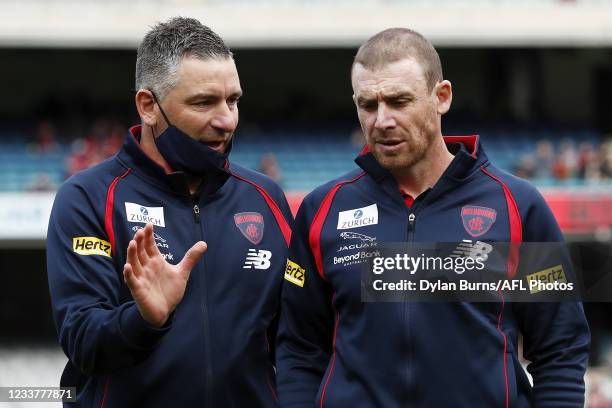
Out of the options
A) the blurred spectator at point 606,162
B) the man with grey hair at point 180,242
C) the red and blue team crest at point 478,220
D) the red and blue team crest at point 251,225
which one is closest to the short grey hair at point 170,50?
the man with grey hair at point 180,242

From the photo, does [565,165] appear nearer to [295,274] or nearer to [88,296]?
[295,274]

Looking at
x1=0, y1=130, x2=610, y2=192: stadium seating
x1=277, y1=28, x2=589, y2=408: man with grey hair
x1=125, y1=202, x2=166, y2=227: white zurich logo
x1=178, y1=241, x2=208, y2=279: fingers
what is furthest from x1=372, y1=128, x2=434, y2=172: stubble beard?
x1=0, y1=130, x2=610, y2=192: stadium seating

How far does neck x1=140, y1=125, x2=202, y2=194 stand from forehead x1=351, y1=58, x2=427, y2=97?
65 cm

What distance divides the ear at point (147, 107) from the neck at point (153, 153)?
0.05 m

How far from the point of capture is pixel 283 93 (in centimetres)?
2086

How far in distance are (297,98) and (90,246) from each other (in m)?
17.6

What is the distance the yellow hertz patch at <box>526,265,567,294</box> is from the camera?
3174 mm

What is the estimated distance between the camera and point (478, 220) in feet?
10.5

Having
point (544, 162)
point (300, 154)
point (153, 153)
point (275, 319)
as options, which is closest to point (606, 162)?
point (544, 162)

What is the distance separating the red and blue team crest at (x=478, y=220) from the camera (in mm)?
3188

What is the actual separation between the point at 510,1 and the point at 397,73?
15978 millimetres

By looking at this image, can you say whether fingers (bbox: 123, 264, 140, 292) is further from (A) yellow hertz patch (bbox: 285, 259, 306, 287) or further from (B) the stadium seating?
(B) the stadium seating

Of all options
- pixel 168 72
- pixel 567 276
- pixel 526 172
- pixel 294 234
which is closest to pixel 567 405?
pixel 567 276

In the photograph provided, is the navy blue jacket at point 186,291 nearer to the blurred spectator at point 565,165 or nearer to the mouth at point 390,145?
the mouth at point 390,145
